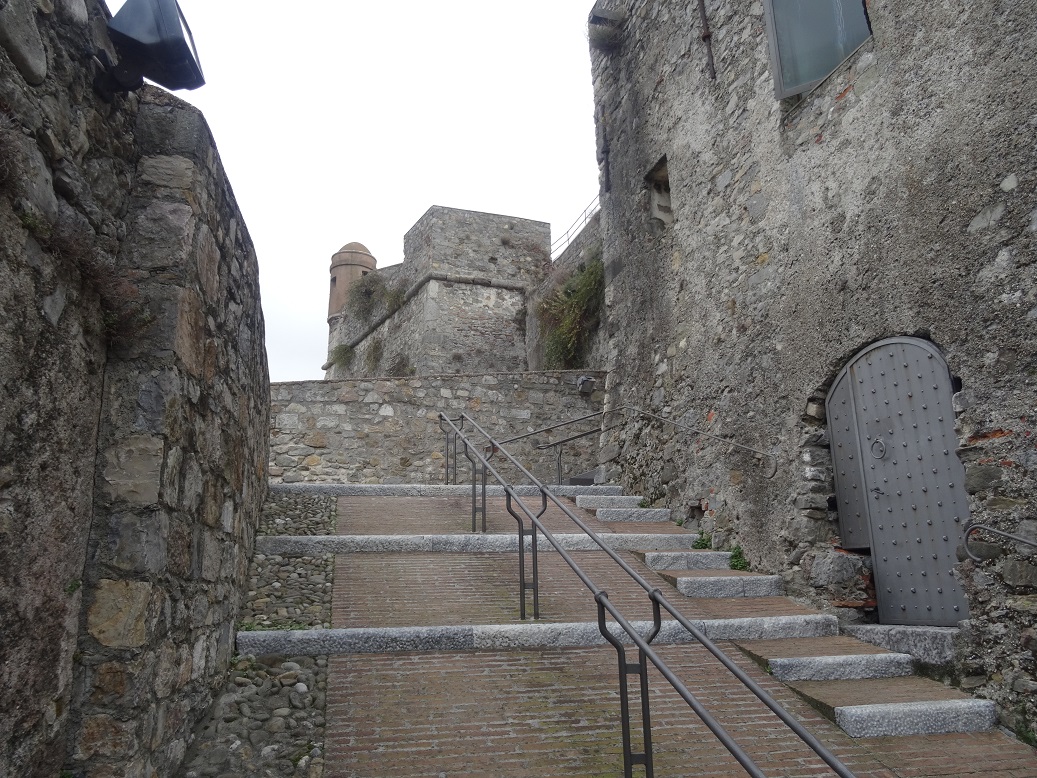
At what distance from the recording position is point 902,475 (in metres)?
4.55

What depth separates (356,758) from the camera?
3.01 meters

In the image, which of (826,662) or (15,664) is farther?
(826,662)

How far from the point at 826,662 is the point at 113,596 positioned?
10.9ft

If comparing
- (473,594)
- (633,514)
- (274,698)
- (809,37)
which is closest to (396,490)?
(633,514)

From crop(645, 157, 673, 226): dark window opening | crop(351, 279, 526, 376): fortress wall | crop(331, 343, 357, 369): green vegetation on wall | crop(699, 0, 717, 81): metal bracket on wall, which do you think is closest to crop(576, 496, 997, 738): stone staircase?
crop(645, 157, 673, 226): dark window opening

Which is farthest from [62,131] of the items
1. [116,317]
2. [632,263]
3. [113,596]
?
[632,263]

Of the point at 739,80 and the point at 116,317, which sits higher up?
the point at 739,80

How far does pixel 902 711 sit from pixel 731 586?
5.43 feet

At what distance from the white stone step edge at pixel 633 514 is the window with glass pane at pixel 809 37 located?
3469mm

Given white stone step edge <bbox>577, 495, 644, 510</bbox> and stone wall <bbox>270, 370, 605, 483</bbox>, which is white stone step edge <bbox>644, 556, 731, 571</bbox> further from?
stone wall <bbox>270, 370, 605, 483</bbox>

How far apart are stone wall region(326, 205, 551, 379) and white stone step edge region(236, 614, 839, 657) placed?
1258 cm

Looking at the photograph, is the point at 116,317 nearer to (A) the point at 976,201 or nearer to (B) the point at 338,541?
(B) the point at 338,541

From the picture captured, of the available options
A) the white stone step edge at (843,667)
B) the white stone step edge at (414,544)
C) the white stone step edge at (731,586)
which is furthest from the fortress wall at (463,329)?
the white stone step edge at (843,667)

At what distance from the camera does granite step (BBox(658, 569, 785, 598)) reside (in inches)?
198
